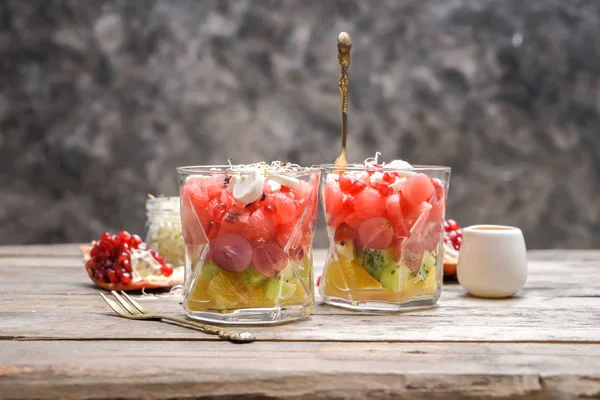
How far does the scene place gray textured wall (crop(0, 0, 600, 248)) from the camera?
3.51m

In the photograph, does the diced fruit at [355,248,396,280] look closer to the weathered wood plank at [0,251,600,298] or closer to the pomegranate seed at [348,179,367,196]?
the pomegranate seed at [348,179,367,196]

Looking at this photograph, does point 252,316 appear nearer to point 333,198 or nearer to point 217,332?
point 217,332

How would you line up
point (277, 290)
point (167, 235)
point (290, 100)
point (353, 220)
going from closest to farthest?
point (277, 290) → point (353, 220) → point (167, 235) → point (290, 100)

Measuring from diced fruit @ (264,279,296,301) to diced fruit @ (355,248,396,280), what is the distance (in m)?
0.16

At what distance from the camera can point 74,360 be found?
1.06m

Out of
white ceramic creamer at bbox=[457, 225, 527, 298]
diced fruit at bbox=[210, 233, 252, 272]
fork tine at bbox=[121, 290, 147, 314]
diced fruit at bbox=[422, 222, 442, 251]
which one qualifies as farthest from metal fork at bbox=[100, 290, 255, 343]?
white ceramic creamer at bbox=[457, 225, 527, 298]

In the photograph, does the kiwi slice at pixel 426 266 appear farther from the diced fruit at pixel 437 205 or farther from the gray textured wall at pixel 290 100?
the gray textured wall at pixel 290 100

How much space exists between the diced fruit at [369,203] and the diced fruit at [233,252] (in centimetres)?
23

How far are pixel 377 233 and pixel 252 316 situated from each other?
0.89ft

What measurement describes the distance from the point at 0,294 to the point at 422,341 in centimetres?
89

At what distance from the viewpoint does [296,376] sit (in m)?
0.99

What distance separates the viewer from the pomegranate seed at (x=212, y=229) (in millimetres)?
1299

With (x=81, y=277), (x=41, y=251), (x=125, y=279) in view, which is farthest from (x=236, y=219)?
(x=41, y=251)

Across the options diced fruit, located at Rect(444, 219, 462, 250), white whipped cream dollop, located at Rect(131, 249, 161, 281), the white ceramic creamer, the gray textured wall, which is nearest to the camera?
the white ceramic creamer
